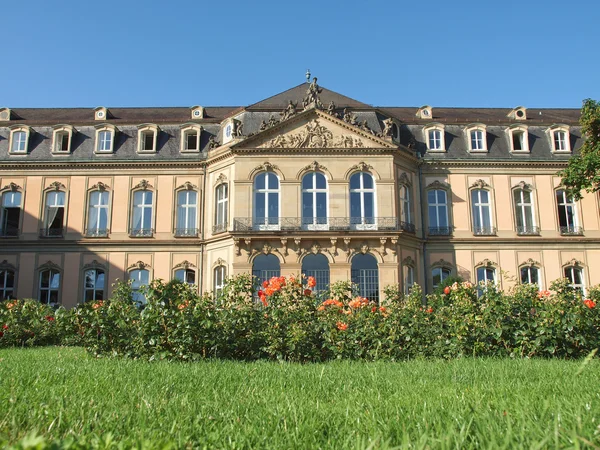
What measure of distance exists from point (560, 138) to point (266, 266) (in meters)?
18.9

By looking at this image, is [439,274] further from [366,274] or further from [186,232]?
[186,232]

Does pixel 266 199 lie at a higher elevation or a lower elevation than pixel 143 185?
lower

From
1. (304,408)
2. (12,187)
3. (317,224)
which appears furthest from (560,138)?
(12,187)

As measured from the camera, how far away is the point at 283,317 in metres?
8.71

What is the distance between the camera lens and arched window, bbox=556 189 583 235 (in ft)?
89.9

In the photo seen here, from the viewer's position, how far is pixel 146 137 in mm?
28547

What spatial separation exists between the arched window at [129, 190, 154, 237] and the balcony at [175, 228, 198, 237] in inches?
57.0

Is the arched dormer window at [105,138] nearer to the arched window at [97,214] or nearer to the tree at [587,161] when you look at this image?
the arched window at [97,214]

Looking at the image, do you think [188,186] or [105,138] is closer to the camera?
[188,186]

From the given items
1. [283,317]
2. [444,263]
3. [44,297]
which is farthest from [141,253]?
[283,317]

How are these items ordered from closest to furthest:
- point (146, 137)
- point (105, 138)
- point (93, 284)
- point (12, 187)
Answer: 1. point (93, 284)
2. point (12, 187)
3. point (105, 138)
4. point (146, 137)

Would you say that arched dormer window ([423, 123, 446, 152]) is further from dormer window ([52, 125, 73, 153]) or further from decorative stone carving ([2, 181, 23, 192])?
decorative stone carving ([2, 181, 23, 192])

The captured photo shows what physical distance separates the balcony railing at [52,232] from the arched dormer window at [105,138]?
480cm

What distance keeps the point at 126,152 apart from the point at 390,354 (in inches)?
926
